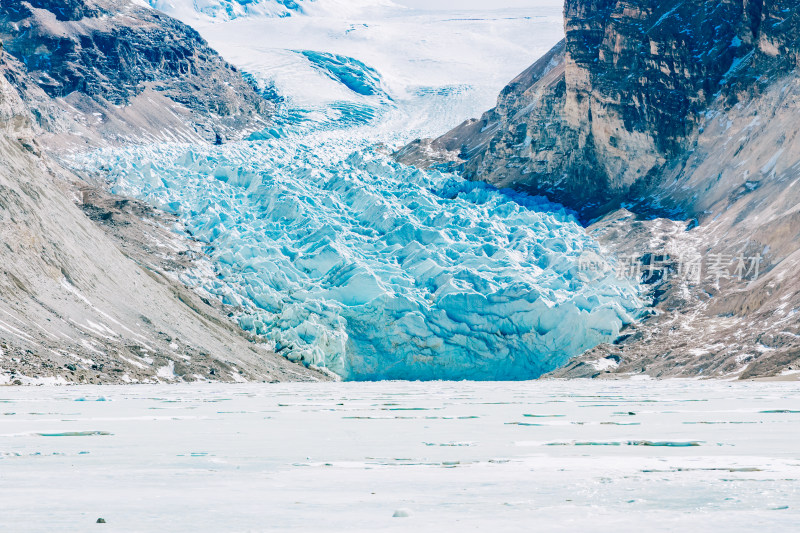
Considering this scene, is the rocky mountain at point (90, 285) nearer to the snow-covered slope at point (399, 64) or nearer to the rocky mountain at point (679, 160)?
the rocky mountain at point (679, 160)

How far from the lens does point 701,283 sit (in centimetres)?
7194

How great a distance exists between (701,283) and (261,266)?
3354cm

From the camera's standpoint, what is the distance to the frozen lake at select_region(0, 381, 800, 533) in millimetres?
7980

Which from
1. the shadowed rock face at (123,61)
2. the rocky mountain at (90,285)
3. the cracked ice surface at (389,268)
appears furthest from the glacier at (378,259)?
the shadowed rock face at (123,61)

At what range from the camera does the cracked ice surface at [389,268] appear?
2633 inches

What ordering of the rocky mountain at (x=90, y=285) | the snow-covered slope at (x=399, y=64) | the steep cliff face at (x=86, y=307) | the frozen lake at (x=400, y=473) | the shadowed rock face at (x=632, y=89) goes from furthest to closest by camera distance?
1. the snow-covered slope at (x=399, y=64)
2. the shadowed rock face at (x=632, y=89)
3. the rocky mountain at (x=90, y=285)
4. the steep cliff face at (x=86, y=307)
5. the frozen lake at (x=400, y=473)

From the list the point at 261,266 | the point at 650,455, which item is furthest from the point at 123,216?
the point at 650,455

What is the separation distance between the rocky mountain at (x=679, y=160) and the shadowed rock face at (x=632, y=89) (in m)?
0.13

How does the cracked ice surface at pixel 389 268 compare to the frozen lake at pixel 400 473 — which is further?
the cracked ice surface at pixel 389 268

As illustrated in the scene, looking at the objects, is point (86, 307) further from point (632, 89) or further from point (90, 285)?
point (632, 89)

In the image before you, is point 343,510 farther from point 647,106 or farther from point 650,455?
point 647,106

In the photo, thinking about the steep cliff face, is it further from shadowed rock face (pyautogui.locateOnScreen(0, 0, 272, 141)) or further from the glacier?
shadowed rock face (pyautogui.locateOnScreen(0, 0, 272, 141))

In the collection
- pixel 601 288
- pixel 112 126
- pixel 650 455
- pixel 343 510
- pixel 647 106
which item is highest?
pixel 343 510

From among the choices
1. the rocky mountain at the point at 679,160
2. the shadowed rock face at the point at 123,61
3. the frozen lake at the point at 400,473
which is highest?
the frozen lake at the point at 400,473
